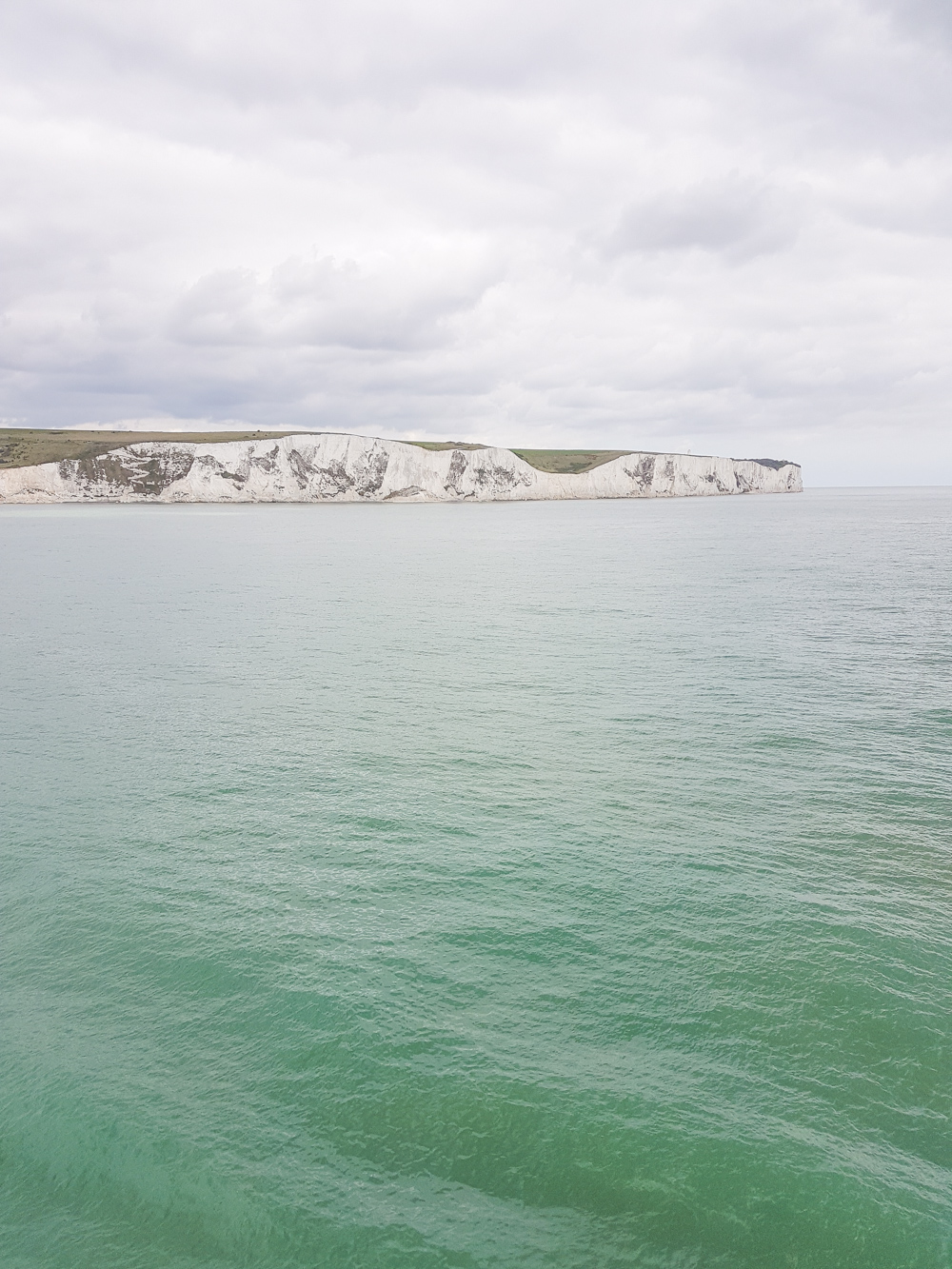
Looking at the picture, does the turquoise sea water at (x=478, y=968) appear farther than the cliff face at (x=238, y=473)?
No

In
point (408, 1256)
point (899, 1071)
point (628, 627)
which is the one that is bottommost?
point (408, 1256)

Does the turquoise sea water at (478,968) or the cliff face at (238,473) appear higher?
the cliff face at (238,473)

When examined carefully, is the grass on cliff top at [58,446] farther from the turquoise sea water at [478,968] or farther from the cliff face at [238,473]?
the turquoise sea water at [478,968]

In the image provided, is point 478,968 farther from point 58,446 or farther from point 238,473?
point 58,446

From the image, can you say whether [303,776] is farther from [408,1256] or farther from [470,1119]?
[408,1256]

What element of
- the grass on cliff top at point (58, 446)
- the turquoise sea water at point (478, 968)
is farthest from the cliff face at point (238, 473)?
the turquoise sea water at point (478, 968)

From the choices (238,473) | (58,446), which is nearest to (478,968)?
(238,473)

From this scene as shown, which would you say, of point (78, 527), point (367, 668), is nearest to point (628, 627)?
point (367, 668)

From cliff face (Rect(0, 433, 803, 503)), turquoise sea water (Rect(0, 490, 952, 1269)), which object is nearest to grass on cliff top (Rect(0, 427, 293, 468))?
cliff face (Rect(0, 433, 803, 503))
